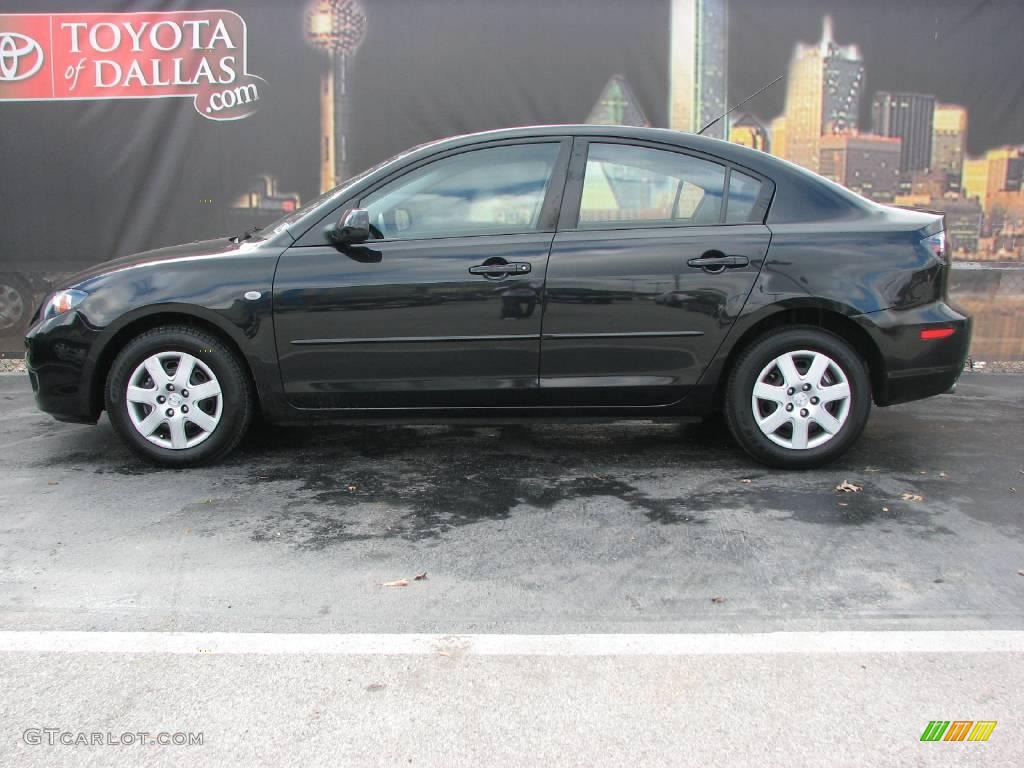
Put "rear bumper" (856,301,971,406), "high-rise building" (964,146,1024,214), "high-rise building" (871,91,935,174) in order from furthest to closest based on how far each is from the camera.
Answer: "high-rise building" (964,146,1024,214) → "high-rise building" (871,91,935,174) → "rear bumper" (856,301,971,406)

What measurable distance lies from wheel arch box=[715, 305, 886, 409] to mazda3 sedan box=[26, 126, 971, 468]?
0.01 metres

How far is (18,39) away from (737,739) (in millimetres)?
7842

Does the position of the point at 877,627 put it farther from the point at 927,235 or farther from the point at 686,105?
the point at 686,105

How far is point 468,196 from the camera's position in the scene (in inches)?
169

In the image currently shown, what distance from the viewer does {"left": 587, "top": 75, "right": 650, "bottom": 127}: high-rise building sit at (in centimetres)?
732

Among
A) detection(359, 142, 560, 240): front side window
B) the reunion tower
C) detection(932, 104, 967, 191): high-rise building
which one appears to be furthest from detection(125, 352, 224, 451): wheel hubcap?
detection(932, 104, 967, 191): high-rise building

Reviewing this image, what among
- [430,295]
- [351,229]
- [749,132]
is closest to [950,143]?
[749,132]

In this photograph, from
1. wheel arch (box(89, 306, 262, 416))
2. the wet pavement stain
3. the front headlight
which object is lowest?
the wet pavement stain

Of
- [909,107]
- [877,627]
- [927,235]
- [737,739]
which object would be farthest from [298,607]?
[909,107]

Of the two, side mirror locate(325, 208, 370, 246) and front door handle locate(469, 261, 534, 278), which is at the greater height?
side mirror locate(325, 208, 370, 246)

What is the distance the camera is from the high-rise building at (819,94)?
7301 millimetres

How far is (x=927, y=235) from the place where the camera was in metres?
4.22

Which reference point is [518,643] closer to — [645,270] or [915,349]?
[645,270]
